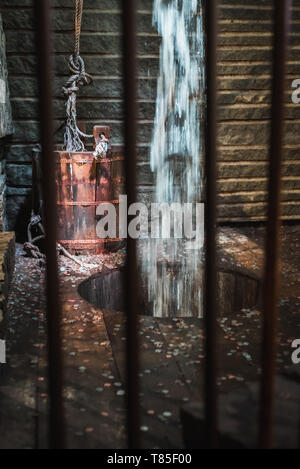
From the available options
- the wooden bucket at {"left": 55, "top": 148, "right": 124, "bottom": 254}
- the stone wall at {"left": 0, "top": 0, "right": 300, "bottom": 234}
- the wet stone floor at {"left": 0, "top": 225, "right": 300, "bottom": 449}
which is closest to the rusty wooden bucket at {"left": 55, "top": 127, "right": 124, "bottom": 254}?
the wooden bucket at {"left": 55, "top": 148, "right": 124, "bottom": 254}

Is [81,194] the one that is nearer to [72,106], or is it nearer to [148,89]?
[72,106]

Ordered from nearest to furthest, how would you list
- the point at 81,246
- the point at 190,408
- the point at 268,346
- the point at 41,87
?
the point at 41,87
the point at 268,346
the point at 190,408
the point at 81,246

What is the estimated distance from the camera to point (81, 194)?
18.4 feet

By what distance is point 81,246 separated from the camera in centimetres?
569

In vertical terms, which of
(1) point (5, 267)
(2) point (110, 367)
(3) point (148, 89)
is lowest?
(2) point (110, 367)

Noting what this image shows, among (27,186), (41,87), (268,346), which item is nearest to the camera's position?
(41,87)

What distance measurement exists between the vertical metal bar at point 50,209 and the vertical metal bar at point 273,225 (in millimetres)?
471

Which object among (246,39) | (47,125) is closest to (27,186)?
(246,39)

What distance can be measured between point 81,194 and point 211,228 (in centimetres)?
459

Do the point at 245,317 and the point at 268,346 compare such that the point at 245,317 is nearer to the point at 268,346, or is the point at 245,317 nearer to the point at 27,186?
the point at 268,346

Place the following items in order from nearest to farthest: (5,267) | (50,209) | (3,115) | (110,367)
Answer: (50,209), (110,367), (5,267), (3,115)

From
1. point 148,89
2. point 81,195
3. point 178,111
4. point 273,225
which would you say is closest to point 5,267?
point 81,195

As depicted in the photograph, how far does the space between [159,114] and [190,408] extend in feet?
19.0

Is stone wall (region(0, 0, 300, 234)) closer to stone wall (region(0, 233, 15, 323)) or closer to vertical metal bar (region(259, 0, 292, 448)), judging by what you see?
stone wall (region(0, 233, 15, 323))
